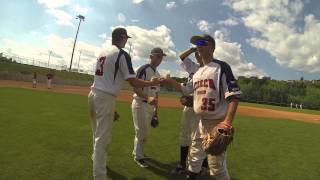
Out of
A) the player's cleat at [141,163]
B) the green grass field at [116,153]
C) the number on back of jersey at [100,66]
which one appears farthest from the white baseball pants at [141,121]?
the number on back of jersey at [100,66]

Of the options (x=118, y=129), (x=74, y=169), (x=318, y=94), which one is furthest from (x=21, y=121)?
(x=318, y=94)

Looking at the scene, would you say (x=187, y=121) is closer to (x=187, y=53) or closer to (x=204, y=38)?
(x=187, y=53)

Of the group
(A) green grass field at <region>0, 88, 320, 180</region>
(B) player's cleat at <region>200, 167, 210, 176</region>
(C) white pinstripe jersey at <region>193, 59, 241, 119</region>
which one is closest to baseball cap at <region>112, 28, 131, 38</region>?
(C) white pinstripe jersey at <region>193, 59, 241, 119</region>

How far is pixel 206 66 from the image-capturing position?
17.1 ft

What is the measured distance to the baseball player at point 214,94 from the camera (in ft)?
15.8

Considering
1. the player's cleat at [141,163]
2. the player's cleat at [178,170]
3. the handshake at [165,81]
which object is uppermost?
the handshake at [165,81]

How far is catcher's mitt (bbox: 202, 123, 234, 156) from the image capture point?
177 inches

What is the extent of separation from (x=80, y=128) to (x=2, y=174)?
17.3 ft

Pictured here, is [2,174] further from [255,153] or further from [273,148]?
[273,148]

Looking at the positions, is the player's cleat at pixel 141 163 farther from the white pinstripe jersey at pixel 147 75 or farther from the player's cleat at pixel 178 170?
the white pinstripe jersey at pixel 147 75

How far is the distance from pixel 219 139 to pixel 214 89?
0.77 meters

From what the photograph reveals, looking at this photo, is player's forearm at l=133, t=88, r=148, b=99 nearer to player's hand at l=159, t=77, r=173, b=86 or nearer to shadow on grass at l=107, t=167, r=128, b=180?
player's hand at l=159, t=77, r=173, b=86

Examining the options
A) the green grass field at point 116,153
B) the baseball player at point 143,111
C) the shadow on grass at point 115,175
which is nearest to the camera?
the shadow on grass at point 115,175

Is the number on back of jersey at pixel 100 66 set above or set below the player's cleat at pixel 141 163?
above
